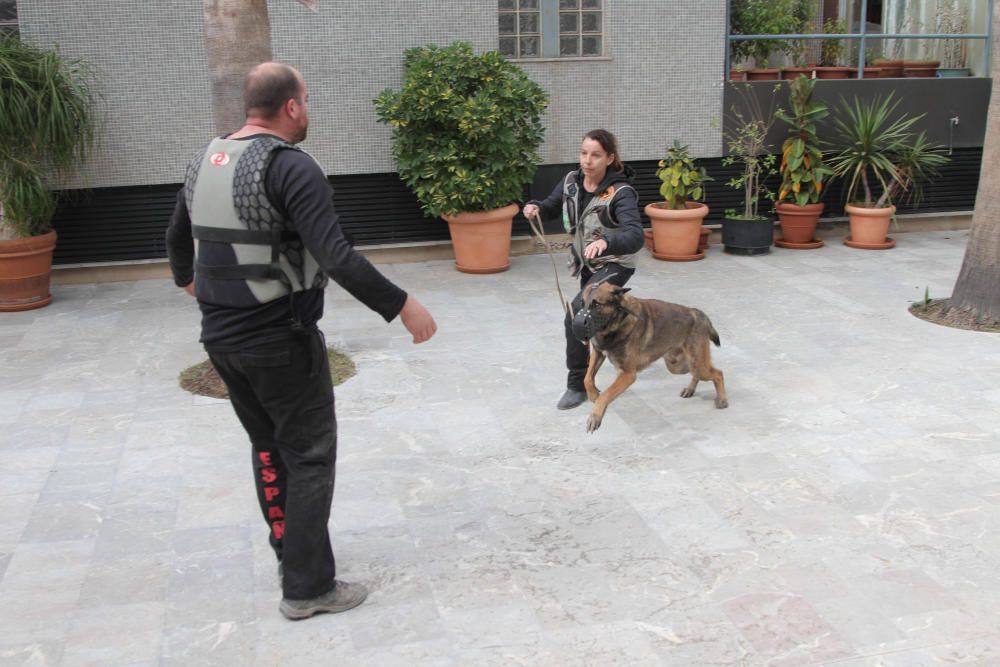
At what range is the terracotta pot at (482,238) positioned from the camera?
9.06 m

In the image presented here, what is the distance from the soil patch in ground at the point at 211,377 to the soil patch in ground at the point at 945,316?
167 inches

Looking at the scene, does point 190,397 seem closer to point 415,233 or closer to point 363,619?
point 363,619

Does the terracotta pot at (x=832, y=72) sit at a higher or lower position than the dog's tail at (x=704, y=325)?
higher

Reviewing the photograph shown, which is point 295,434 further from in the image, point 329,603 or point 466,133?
point 466,133

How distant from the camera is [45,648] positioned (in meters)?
3.46

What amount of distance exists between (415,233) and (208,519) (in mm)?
5840

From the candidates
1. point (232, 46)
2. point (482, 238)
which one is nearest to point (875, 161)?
point (482, 238)

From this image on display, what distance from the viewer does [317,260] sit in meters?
3.21

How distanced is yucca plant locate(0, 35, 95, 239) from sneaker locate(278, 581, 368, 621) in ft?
18.3

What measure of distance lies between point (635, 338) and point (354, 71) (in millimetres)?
5253

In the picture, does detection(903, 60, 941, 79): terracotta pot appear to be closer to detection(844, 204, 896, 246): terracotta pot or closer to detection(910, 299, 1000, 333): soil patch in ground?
detection(844, 204, 896, 246): terracotta pot

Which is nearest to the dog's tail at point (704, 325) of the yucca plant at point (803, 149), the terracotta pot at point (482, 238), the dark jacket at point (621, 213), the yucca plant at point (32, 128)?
the dark jacket at point (621, 213)

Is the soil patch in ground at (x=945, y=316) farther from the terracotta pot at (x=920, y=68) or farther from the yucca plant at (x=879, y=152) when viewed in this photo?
the terracotta pot at (x=920, y=68)

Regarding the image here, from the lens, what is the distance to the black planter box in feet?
32.3
